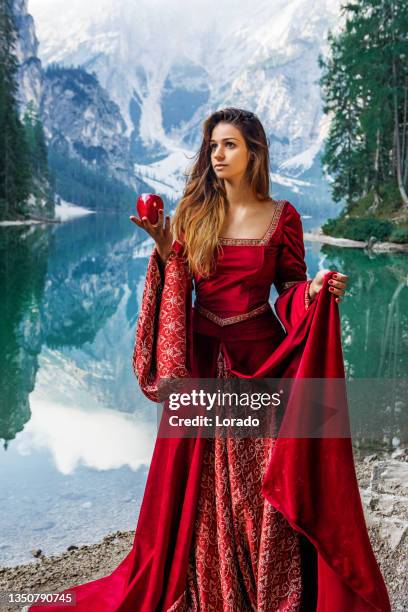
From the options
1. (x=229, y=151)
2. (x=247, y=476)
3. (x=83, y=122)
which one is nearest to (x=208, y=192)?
(x=229, y=151)

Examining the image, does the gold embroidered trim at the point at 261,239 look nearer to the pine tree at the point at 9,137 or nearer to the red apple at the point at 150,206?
the red apple at the point at 150,206

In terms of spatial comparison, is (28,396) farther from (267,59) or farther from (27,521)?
(267,59)

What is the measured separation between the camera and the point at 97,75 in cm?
8988

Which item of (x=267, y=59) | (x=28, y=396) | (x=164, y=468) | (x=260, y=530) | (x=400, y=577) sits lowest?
(x=400, y=577)

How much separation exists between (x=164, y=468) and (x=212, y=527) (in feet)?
0.70

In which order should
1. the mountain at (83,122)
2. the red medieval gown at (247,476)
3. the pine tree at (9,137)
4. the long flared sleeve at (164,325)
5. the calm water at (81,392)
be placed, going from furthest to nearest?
the mountain at (83,122) < the pine tree at (9,137) < the calm water at (81,392) < the long flared sleeve at (164,325) < the red medieval gown at (247,476)

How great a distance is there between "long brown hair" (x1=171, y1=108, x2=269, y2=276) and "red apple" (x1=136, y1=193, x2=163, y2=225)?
0.12m

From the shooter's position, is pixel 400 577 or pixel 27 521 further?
pixel 27 521

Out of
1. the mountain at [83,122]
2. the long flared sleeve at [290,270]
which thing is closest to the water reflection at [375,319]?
the long flared sleeve at [290,270]

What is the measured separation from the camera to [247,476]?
1.76 meters

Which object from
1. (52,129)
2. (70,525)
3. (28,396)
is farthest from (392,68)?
(52,129)

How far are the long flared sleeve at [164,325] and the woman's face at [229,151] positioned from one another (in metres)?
0.25

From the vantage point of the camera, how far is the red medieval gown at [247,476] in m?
A: 1.63

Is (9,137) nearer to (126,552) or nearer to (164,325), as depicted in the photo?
(126,552)
